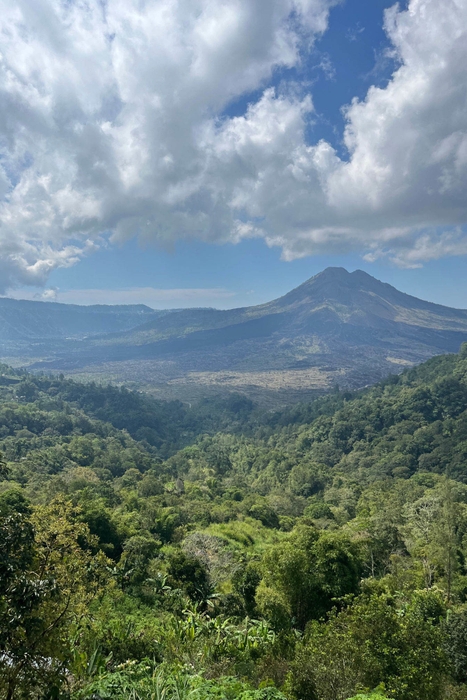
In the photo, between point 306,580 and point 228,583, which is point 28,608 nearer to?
point 306,580

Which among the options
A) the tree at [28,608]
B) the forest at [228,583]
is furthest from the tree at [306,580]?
the tree at [28,608]

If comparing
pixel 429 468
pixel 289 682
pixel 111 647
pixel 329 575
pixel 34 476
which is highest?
pixel 289 682

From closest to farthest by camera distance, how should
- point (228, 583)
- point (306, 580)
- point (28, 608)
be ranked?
1. point (28, 608)
2. point (306, 580)
3. point (228, 583)

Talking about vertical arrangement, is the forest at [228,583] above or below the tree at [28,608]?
below

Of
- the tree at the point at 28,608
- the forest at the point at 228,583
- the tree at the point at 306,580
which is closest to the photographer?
the tree at the point at 28,608

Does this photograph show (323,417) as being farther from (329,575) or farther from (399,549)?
(329,575)

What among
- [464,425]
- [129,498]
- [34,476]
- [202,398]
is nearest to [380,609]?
[129,498]

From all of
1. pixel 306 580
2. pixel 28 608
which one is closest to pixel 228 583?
pixel 306 580

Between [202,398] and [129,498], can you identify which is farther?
[202,398]

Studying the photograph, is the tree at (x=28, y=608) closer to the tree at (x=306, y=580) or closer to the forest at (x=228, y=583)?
the forest at (x=228, y=583)
